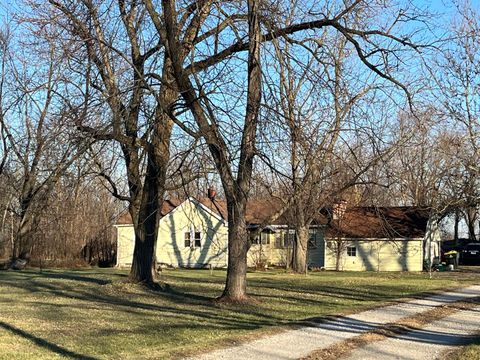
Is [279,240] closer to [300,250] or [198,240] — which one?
[198,240]

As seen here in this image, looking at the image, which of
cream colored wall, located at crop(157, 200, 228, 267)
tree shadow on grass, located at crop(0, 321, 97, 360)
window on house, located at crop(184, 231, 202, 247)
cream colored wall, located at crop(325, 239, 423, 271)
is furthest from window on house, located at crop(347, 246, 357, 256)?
tree shadow on grass, located at crop(0, 321, 97, 360)

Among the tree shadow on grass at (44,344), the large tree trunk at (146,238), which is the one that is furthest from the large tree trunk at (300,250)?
the tree shadow on grass at (44,344)

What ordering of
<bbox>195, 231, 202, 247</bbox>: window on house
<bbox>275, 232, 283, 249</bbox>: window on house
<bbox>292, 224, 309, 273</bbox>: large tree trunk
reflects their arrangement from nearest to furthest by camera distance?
<bbox>292, 224, 309, 273</bbox>: large tree trunk → <bbox>275, 232, 283, 249</bbox>: window on house → <bbox>195, 231, 202, 247</bbox>: window on house

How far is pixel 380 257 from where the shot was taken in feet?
147

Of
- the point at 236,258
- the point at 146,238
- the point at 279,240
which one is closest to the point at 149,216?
the point at 146,238

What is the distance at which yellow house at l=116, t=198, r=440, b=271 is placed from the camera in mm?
44219

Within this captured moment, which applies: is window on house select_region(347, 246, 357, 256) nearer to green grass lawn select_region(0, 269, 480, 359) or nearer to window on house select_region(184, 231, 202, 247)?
window on house select_region(184, 231, 202, 247)

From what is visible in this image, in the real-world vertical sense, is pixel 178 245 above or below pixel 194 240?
below

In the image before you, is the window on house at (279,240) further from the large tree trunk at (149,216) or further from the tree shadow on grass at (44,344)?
the tree shadow on grass at (44,344)

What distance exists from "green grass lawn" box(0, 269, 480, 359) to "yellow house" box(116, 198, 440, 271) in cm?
2012

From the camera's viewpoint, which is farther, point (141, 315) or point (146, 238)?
point (146, 238)

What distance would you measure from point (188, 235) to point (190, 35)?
33.7 m

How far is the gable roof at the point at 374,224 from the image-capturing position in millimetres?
44469

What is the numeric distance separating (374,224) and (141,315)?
3361cm
